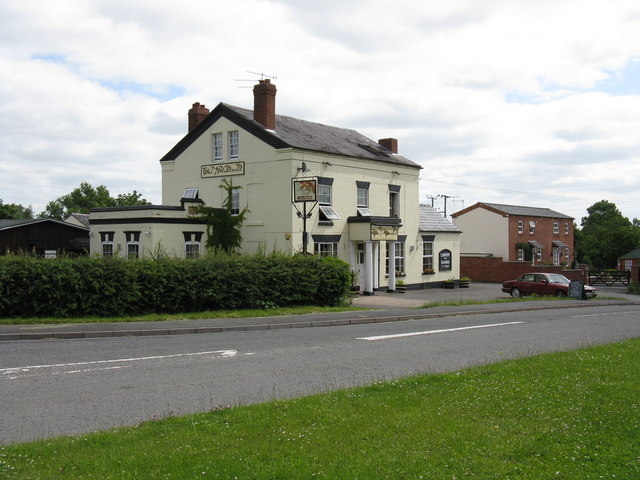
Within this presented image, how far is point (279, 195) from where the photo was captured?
1190 inches

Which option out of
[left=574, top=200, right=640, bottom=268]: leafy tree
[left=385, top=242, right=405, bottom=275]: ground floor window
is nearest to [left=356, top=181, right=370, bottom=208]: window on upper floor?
[left=385, top=242, right=405, bottom=275]: ground floor window

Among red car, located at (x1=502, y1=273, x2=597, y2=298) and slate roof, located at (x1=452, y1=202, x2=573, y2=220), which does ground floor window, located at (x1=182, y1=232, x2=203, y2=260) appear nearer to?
red car, located at (x1=502, y1=273, x2=597, y2=298)

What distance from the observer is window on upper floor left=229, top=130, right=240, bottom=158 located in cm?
3200

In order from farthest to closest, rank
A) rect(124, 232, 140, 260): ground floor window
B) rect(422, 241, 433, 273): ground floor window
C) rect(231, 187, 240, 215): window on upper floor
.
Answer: rect(422, 241, 433, 273): ground floor window < rect(231, 187, 240, 215): window on upper floor < rect(124, 232, 140, 260): ground floor window

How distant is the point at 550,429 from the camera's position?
6.45m

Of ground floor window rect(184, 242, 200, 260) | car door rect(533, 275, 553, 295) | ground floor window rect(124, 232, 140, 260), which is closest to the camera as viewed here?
ground floor window rect(124, 232, 140, 260)

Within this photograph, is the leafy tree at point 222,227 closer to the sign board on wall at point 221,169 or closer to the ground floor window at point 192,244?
the ground floor window at point 192,244

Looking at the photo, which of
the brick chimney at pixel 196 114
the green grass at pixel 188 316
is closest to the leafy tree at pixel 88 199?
the brick chimney at pixel 196 114

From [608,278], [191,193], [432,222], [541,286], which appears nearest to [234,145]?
[191,193]

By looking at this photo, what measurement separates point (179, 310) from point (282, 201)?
11.4 metres

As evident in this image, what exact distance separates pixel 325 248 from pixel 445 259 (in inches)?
463

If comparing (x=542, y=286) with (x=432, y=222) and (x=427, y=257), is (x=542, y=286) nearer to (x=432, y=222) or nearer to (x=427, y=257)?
(x=427, y=257)

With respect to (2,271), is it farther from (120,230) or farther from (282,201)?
(282,201)

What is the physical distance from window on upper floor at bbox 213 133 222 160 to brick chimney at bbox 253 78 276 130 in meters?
2.79
